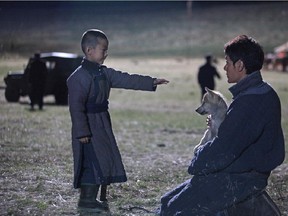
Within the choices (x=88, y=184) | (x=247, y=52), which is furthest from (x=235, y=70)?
(x=88, y=184)

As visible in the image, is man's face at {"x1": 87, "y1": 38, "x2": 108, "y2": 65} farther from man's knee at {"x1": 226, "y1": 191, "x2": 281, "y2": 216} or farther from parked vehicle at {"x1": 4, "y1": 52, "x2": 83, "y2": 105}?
parked vehicle at {"x1": 4, "y1": 52, "x2": 83, "y2": 105}

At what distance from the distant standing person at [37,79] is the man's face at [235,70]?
14.0 meters

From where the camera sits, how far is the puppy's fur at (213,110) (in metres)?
7.61

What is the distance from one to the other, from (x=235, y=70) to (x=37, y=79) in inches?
590

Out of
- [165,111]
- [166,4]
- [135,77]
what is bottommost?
[165,111]

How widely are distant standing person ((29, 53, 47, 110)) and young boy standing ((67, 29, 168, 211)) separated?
1261 cm

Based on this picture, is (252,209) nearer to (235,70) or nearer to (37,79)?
(235,70)

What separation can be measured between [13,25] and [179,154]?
3.66 m

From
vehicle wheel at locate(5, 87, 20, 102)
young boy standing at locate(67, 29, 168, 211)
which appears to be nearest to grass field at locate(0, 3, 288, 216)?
vehicle wheel at locate(5, 87, 20, 102)

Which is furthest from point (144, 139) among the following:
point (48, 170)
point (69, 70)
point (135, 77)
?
point (69, 70)

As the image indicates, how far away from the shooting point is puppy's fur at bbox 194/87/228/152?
25.0 feet

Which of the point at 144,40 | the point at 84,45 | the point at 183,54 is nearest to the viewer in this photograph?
the point at 84,45

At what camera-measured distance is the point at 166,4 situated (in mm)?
93000

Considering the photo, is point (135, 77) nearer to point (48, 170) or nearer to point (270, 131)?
point (270, 131)
